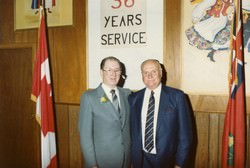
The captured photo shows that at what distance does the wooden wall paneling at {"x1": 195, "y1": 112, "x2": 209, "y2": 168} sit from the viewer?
2791 millimetres

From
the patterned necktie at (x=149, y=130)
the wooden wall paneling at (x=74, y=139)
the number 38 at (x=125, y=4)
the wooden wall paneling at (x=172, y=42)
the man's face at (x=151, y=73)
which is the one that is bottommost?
the wooden wall paneling at (x=74, y=139)

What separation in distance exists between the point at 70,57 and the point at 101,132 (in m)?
1.33

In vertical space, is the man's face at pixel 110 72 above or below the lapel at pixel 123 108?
above

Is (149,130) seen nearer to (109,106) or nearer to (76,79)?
(109,106)

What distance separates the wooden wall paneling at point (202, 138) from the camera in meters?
2.79

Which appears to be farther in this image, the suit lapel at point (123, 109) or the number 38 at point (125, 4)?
the number 38 at point (125, 4)

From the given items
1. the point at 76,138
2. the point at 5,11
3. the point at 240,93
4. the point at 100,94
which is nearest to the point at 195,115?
the point at 240,93

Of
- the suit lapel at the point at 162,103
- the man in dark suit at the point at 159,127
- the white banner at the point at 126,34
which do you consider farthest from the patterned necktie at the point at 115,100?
the white banner at the point at 126,34

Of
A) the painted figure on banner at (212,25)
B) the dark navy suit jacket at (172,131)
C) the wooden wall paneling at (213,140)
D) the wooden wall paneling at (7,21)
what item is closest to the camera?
the dark navy suit jacket at (172,131)

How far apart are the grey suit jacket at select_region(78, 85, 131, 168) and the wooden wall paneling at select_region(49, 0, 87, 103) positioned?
0.95 meters

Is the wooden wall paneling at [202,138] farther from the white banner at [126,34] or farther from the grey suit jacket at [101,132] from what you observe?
the grey suit jacket at [101,132]

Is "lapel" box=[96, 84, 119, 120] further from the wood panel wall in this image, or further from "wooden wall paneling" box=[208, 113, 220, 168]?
"wooden wall paneling" box=[208, 113, 220, 168]

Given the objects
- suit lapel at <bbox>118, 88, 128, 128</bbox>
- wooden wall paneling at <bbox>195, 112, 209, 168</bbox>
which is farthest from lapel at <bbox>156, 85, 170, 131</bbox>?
wooden wall paneling at <bbox>195, 112, 209, 168</bbox>

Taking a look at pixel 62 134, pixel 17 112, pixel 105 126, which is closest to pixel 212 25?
pixel 105 126
